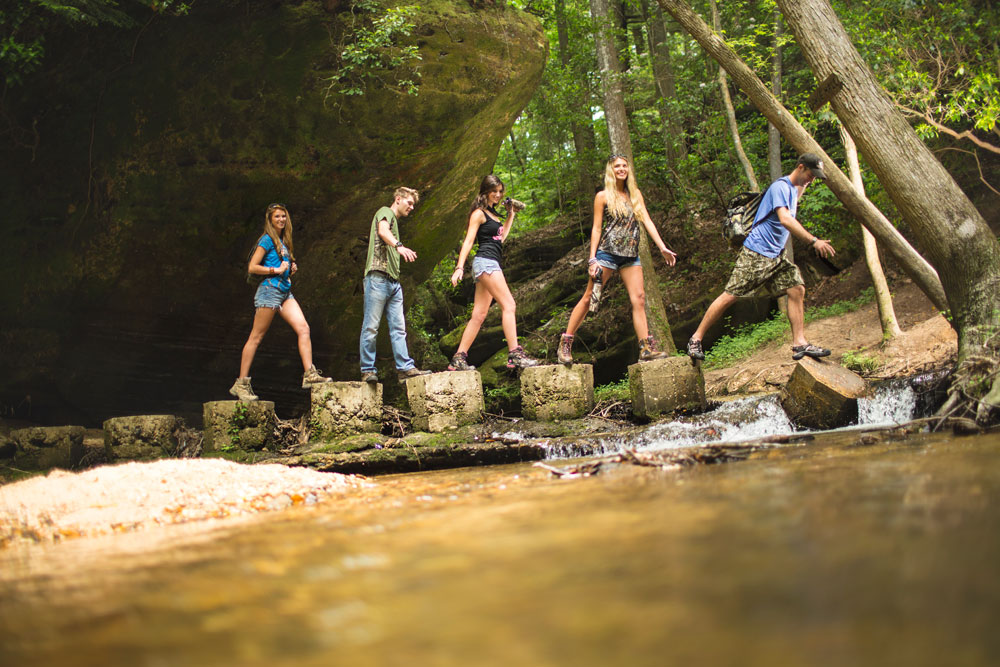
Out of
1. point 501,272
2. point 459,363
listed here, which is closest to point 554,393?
point 459,363

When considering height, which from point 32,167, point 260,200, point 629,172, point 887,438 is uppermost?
point 32,167

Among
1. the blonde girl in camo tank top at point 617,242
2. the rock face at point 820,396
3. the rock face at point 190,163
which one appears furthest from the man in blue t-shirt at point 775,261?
the rock face at point 190,163

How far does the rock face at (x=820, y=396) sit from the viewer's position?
611 centimetres

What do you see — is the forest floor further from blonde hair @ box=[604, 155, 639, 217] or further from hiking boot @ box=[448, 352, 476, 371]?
hiking boot @ box=[448, 352, 476, 371]

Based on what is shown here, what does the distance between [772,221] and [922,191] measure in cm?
136

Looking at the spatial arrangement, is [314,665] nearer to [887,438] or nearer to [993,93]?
[887,438]

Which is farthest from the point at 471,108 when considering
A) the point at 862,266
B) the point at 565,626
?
the point at 862,266

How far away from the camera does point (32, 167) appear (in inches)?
354

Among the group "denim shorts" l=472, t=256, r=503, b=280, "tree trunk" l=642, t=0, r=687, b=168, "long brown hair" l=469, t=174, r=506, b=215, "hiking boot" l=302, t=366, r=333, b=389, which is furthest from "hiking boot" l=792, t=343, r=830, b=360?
"tree trunk" l=642, t=0, r=687, b=168

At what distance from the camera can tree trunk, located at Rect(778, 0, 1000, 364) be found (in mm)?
5566

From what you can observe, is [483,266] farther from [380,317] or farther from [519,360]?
[380,317]

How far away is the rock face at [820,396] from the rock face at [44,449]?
26.5 feet

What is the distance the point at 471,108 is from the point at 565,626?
9.06 meters

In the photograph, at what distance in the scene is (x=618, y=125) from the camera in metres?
11.7
